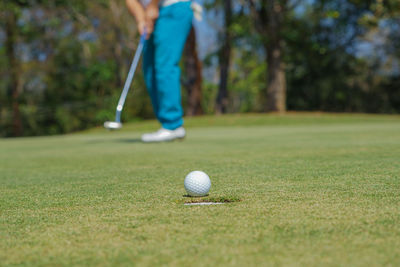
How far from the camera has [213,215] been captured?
172 centimetres

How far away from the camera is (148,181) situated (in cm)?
263

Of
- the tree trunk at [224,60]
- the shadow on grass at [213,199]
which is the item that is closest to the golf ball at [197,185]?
the shadow on grass at [213,199]

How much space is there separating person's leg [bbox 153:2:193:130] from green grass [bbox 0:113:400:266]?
88.2 inches

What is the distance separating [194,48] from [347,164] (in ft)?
55.1

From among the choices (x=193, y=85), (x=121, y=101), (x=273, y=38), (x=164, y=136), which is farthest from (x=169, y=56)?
(x=193, y=85)

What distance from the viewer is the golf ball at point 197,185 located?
83.1 inches

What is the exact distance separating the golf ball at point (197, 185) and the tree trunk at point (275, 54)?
1537cm

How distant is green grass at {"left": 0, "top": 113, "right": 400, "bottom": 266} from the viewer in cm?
129

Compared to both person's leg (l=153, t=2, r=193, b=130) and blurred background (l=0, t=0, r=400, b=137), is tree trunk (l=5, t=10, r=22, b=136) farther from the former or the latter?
person's leg (l=153, t=2, r=193, b=130)

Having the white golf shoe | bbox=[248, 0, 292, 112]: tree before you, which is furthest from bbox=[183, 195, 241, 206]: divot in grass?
bbox=[248, 0, 292, 112]: tree

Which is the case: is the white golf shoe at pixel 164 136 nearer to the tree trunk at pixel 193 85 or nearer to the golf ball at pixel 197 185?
the golf ball at pixel 197 185

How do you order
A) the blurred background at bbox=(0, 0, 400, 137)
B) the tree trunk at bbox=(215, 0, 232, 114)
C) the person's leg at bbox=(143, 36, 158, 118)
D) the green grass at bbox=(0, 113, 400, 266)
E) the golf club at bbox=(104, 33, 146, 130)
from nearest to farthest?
the green grass at bbox=(0, 113, 400, 266) < the golf club at bbox=(104, 33, 146, 130) < the person's leg at bbox=(143, 36, 158, 118) < the blurred background at bbox=(0, 0, 400, 137) < the tree trunk at bbox=(215, 0, 232, 114)

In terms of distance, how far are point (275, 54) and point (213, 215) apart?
16.1 metres

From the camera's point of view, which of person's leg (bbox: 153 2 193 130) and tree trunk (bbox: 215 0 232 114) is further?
tree trunk (bbox: 215 0 232 114)
